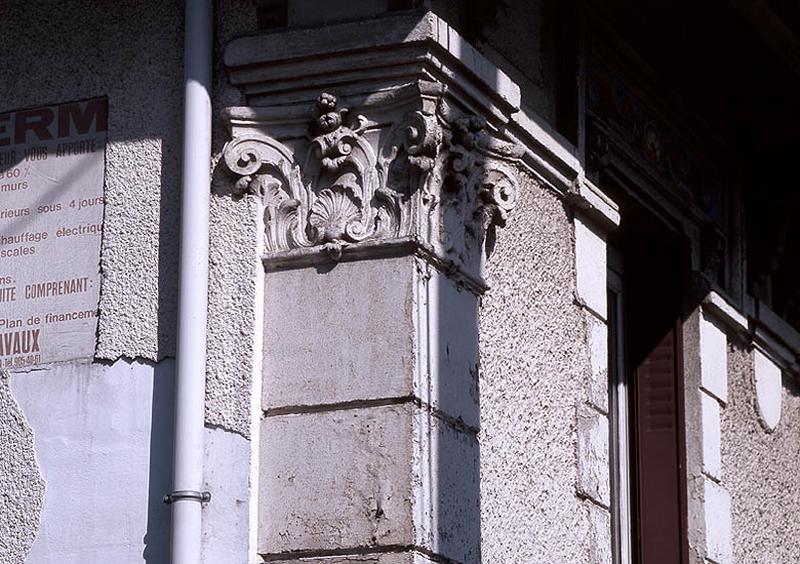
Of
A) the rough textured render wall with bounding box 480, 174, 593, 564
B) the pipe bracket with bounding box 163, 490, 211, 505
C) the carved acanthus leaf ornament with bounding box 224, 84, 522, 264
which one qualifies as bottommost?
the pipe bracket with bounding box 163, 490, 211, 505

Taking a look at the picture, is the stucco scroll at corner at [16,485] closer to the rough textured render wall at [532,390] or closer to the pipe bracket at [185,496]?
the pipe bracket at [185,496]

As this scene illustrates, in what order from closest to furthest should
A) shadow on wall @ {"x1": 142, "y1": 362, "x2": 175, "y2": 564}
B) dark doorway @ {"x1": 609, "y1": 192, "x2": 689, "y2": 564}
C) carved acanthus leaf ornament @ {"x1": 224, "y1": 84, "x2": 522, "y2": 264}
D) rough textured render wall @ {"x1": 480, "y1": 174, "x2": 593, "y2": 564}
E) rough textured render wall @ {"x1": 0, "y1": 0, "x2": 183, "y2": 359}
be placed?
shadow on wall @ {"x1": 142, "y1": 362, "x2": 175, "y2": 564} → carved acanthus leaf ornament @ {"x1": 224, "y1": 84, "x2": 522, "y2": 264} → rough textured render wall @ {"x1": 0, "y1": 0, "x2": 183, "y2": 359} → rough textured render wall @ {"x1": 480, "y1": 174, "x2": 593, "y2": 564} → dark doorway @ {"x1": 609, "y1": 192, "x2": 689, "y2": 564}

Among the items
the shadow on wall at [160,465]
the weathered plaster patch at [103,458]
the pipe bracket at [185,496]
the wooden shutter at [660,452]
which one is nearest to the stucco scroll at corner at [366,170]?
the shadow on wall at [160,465]

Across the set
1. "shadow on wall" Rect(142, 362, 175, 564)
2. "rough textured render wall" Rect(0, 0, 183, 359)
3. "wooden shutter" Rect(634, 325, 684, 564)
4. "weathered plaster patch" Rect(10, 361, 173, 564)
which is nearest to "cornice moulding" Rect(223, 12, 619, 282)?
"rough textured render wall" Rect(0, 0, 183, 359)

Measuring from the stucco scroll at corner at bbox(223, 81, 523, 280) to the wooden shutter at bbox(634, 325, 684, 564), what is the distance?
201cm

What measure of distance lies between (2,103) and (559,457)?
222cm

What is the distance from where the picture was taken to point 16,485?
608 centimetres

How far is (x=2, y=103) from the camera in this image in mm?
6504

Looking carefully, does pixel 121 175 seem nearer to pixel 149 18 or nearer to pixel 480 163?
pixel 149 18

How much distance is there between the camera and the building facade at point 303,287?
5.84 m

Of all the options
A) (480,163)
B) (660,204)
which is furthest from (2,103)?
(660,204)

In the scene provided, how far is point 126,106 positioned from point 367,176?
867 millimetres

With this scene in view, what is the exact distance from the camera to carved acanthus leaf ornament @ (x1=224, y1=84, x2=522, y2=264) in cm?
600

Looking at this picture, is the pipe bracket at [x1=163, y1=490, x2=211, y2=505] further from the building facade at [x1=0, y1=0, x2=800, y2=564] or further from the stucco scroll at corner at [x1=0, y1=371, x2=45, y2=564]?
the stucco scroll at corner at [x1=0, y1=371, x2=45, y2=564]
